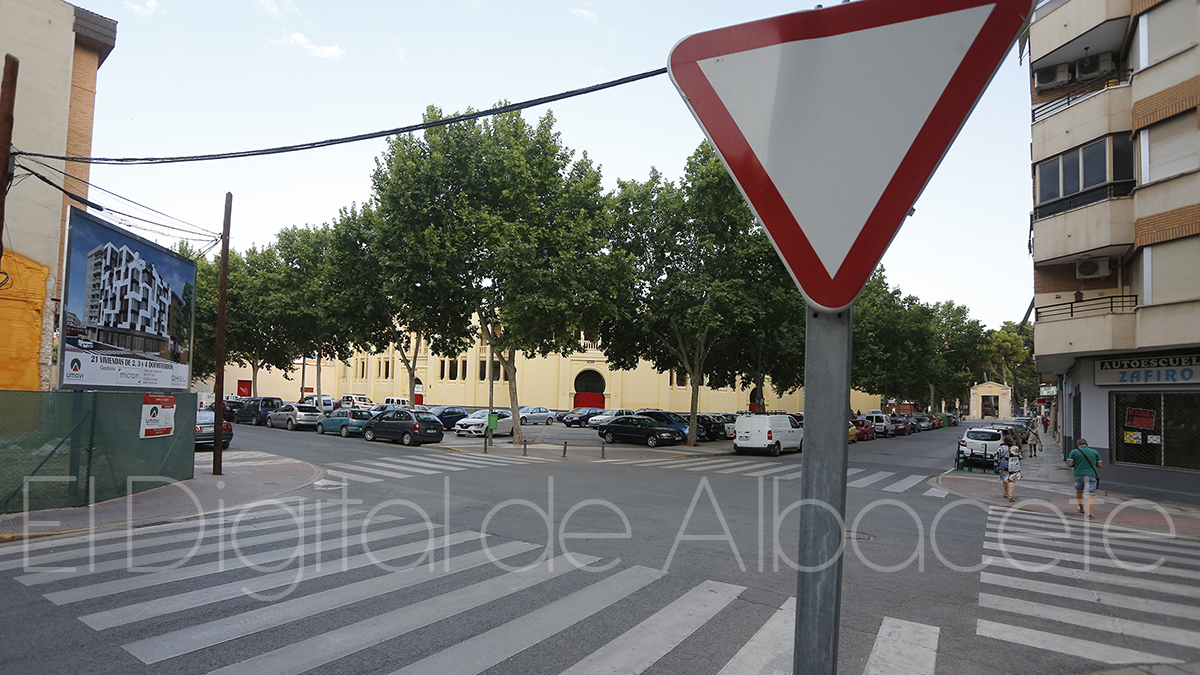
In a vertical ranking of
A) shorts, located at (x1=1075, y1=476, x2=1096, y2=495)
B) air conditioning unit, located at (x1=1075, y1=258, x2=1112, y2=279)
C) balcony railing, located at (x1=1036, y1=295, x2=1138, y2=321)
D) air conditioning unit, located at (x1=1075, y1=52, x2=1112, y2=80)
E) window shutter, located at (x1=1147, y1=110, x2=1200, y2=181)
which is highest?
air conditioning unit, located at (x1=1075, y1=52, x2=1112, y2=80)

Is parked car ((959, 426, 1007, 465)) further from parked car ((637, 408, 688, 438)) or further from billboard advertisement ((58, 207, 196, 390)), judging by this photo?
billboard advertisement ((58, 207, 196, 390))

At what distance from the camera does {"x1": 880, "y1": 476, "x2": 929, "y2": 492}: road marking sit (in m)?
18.1

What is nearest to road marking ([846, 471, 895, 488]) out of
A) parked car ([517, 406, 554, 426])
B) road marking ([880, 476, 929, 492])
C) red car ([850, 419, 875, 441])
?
road marking ([880, 476, 929, 492])

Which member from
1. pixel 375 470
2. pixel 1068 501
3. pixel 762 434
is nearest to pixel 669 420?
pixel 762 434

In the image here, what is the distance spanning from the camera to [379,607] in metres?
6.48

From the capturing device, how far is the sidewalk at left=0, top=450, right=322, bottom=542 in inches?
409

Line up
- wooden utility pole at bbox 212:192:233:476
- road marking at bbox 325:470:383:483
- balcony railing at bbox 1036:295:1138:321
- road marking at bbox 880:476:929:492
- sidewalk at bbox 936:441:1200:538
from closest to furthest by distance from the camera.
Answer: sidewalk at bbox 936:441:1200:538 → road marking at bbox 325:470:383:483 → wooden utility pole at bbox 212:192:233:476 → road marking at bbox 880:476:929:492 → balcony railing at bbox 1036:295:1138:321

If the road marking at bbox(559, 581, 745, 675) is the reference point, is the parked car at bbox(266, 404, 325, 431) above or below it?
below

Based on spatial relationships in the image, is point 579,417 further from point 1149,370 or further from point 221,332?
point 1149,370

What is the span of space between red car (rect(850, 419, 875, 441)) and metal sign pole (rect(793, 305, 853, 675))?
4643 centimetres

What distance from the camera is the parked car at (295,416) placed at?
3775cm

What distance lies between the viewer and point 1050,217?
20328mm

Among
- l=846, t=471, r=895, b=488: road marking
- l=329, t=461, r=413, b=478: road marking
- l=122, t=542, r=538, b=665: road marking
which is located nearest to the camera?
l=122, t=542, r=538, b=665: road marking

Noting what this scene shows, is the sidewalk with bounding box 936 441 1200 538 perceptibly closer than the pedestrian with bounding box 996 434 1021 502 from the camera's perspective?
Yes
